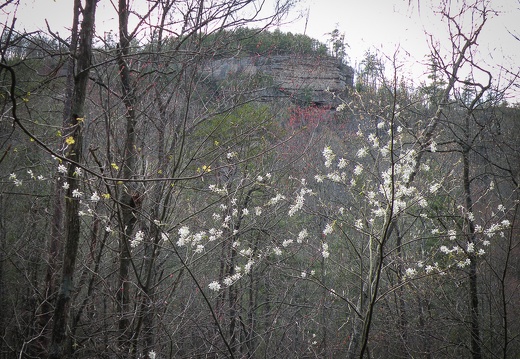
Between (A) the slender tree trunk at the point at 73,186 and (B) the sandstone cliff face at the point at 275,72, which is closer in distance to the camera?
(A) the slender tree trunk at the point at 73,186

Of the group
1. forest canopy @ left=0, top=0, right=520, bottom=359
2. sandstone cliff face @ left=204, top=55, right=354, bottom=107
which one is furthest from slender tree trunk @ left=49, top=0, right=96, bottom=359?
sandstone cliff face @ left=204, top=55, right=354, bottom=107

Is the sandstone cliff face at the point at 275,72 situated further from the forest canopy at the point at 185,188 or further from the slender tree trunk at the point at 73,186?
the slender tree trunk at the point at 73,186

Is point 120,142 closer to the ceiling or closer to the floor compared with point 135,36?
closer to the floor

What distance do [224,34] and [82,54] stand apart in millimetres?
2159

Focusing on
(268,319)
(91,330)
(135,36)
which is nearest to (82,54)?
(135,36)

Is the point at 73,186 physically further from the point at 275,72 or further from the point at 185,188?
the point at 275,72

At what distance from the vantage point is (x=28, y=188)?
1077 cm

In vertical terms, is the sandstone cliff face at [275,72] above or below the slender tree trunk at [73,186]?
above

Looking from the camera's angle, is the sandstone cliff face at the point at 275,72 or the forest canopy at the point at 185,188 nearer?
the forest canopy at the point at 185,188

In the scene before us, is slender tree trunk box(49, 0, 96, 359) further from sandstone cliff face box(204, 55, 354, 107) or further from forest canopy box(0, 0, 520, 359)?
sandstone cliff face box(204, 55, 354, 107)

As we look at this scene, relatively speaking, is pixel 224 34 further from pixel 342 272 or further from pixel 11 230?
pixel 11 230

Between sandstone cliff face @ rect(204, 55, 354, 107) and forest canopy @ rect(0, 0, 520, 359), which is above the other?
sandstone cliff face @ rect(204, 55, 354, 107)

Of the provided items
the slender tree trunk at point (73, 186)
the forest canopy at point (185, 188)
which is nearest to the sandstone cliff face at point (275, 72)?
the forest canopy at point (185, 188)

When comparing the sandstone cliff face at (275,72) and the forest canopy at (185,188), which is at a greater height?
the sandstone cliff face at (275,72)
